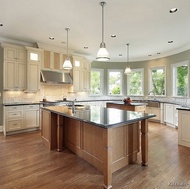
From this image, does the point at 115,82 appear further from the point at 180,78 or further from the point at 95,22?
the point at 95,22

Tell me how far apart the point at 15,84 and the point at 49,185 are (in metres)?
3.68

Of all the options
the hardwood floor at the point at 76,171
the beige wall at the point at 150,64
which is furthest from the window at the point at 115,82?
the hardwood floor at the point at 76,171

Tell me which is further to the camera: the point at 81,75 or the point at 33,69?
A: the point at 81,75

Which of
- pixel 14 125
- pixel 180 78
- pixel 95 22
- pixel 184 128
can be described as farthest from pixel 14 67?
pixel 180 78

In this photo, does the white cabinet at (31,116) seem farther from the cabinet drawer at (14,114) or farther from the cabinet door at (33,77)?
the cabinet door at (33,77)

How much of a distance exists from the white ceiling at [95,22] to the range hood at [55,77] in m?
1.04

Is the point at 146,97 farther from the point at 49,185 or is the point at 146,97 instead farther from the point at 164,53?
the point at 49,185

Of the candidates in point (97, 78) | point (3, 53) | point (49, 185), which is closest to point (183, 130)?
point (49, 185)

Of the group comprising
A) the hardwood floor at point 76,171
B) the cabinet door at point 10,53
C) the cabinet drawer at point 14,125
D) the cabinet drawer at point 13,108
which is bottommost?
the hardwood floor at point 76,171

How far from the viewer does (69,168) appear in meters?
2.50

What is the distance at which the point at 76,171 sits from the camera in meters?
2.40

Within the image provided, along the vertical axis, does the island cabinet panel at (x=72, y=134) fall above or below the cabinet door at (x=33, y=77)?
below

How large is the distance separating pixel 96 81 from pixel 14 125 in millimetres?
4321

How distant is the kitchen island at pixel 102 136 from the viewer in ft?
6.47
